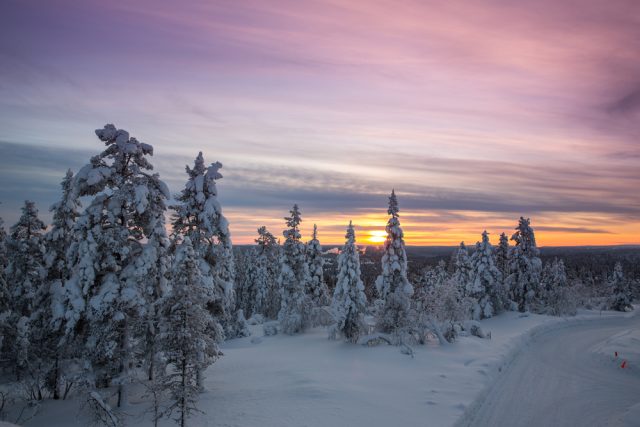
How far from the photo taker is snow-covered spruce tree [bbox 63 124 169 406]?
17.8 m

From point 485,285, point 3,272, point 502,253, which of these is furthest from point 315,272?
point 502,253

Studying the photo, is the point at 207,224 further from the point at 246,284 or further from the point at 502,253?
the point at 502,253

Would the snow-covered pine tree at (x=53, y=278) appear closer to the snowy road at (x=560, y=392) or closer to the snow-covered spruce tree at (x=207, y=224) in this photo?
the snow-covered spruce tree at (x=207, y=224)

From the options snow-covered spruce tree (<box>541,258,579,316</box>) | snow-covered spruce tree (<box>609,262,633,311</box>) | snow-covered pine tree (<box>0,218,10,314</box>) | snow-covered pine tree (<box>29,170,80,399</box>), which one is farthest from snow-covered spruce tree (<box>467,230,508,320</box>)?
snow-covered pine tree (<box>0,218,10,314</box>)

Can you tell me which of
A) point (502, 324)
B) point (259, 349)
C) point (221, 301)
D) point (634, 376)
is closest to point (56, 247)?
point (221, 301)

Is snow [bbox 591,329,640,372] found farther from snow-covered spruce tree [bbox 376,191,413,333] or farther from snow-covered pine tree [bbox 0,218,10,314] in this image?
snow-covered pine tree [bbox 0,218,10,314]

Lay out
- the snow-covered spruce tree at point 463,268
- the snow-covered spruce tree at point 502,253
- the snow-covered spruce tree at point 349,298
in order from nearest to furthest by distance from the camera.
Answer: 1. the snow-covered spruce tree at point 349,298
2. the snow-covered spruce tree at point 463,268
3. the snow-covered spruce tree at point 502,253

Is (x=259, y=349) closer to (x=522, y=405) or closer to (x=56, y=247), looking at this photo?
(x=56, y=247)

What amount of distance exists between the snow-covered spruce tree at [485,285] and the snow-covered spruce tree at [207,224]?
1563 inches

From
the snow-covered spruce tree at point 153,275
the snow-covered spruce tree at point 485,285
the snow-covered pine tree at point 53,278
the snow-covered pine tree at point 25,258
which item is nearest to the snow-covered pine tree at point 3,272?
the snow-covered pine tree at point 25,258

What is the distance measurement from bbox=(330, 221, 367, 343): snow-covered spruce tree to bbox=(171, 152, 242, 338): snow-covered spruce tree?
13769 millimetres

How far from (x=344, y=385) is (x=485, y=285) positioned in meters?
39.0

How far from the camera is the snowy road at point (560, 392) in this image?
17250mm

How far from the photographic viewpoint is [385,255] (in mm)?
37750
